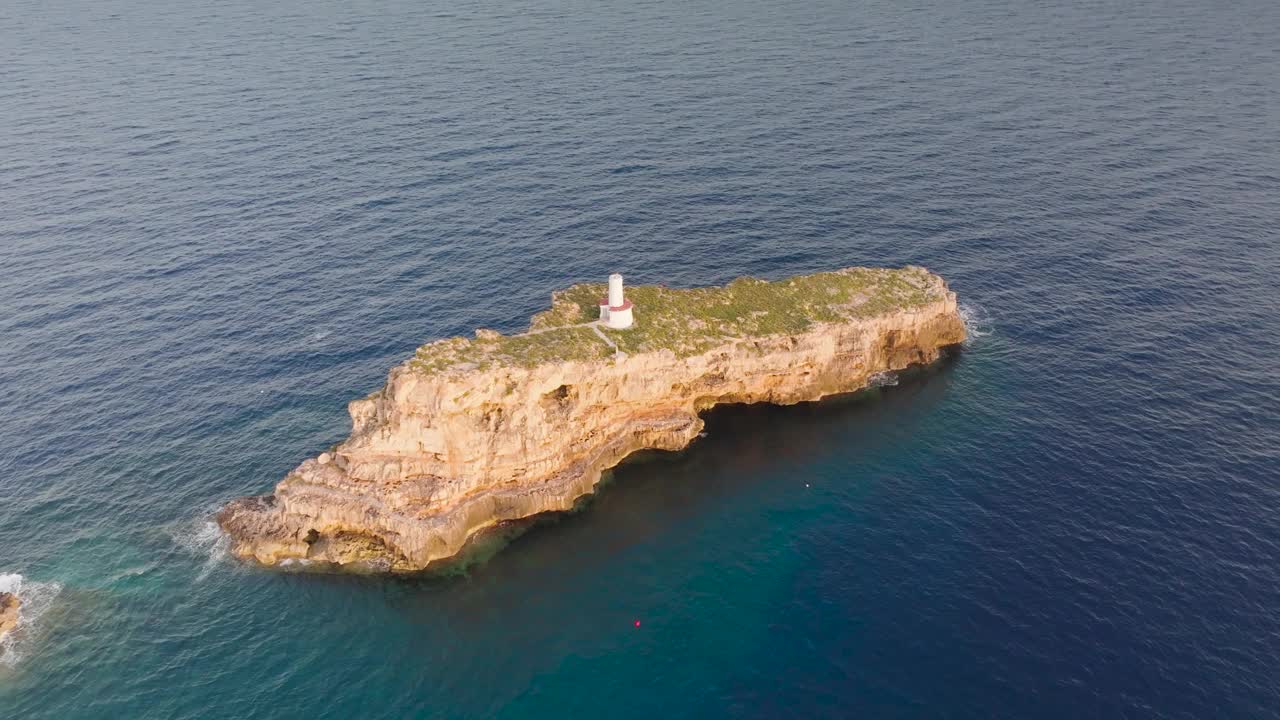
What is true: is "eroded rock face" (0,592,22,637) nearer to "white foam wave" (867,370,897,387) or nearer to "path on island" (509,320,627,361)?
"path on island" (509,320,627,361)

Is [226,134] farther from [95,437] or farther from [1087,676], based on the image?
[1087,676]

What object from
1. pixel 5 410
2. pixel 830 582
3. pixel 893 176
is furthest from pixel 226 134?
pixel 830 582

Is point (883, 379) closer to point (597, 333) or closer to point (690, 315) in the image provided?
point (690, 315)

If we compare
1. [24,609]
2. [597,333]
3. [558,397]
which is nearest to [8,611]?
[24,609]

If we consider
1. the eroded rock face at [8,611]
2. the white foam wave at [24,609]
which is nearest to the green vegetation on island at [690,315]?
the white foam wave at [24,609]

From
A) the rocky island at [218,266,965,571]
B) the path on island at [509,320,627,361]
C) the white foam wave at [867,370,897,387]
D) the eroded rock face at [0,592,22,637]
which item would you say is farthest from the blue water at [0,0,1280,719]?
the path on island at [509,320,627,361]

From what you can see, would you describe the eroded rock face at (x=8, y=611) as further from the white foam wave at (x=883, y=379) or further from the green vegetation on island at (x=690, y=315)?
the white foam wave at (x=883, y=379)
